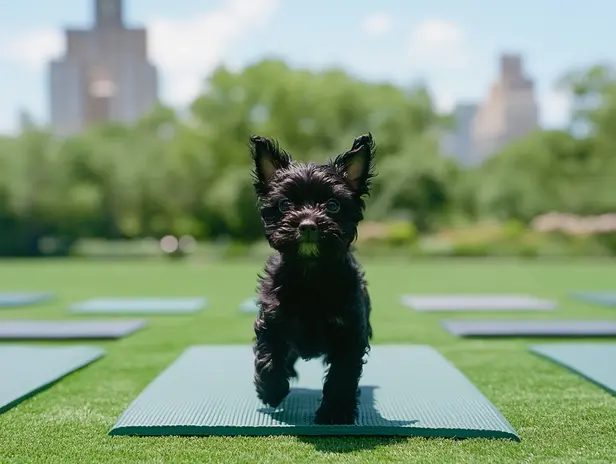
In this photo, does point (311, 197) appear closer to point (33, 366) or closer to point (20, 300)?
point (33, 366)

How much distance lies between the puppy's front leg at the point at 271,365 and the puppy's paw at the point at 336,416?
1.11 ft

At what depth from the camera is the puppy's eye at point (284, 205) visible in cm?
419

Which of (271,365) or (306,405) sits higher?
(271,365)

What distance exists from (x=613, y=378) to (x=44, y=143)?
112 ft

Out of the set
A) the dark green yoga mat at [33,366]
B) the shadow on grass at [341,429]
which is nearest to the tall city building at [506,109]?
the dark green yoga mat at [33,366]

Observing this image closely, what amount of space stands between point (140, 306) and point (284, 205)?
7923 mm

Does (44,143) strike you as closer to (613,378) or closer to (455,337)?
(455,337)

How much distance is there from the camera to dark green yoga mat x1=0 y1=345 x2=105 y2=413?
5.22 meters

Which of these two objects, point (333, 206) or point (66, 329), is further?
point (66, 329)

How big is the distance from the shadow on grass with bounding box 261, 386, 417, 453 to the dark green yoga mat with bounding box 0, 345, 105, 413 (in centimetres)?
212

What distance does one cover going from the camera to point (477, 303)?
38.8 feet

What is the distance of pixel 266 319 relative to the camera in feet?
14.7

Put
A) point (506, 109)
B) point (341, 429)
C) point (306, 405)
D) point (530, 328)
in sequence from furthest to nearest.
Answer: point (506, 109), point (530, 328), point (306, 405), point (341, 429)

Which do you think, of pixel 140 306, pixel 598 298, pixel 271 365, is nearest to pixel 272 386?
pixel 271 365
